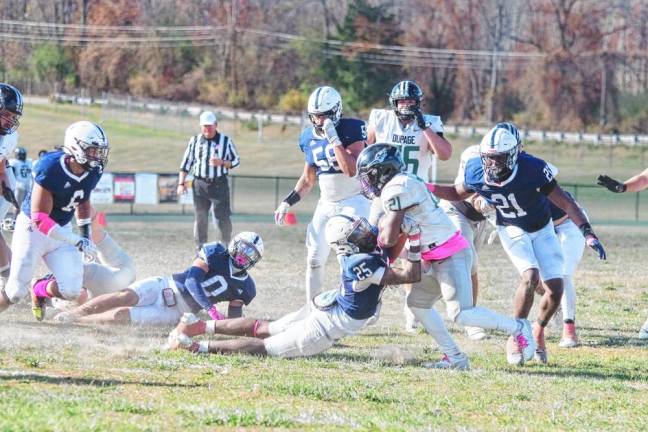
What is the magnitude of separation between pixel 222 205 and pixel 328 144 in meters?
4.99

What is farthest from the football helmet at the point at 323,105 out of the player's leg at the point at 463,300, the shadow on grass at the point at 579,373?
the shadow on grass at the point at 579,373

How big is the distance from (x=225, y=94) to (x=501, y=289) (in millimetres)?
46688

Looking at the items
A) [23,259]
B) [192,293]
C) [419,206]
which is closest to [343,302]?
[419,206]

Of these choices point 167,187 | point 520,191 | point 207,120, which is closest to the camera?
point 520,191

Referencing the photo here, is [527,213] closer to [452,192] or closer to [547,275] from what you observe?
[547,275]

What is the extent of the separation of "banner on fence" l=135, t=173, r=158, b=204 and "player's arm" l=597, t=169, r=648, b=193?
793 inches

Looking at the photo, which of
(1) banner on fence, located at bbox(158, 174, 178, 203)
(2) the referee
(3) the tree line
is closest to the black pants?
(2) the referee

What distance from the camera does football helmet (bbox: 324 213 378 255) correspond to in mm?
7789

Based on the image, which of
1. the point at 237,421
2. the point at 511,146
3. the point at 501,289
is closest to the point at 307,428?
the point at 237,421

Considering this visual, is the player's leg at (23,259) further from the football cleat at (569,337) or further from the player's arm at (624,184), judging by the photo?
the player's arm at (624,184)

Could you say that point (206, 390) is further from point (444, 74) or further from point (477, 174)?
point (444, 74)

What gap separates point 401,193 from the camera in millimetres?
7641

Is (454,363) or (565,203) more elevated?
(565,203)

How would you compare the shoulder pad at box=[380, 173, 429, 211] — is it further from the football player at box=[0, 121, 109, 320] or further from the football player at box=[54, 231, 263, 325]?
the football player at box=[0, 121, 109, 320]
